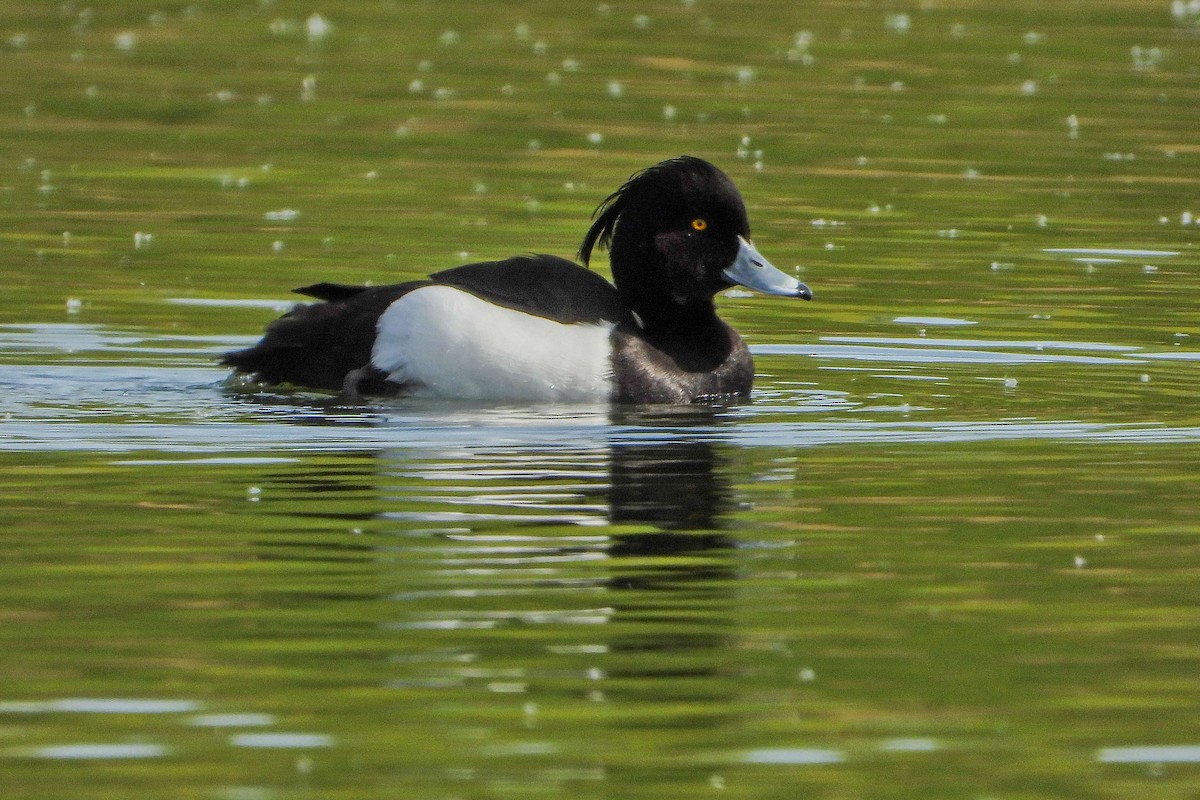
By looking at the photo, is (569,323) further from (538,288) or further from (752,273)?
(752,273)

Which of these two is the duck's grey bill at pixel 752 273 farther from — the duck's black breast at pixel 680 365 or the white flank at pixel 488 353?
the white flank at pixel 488 353

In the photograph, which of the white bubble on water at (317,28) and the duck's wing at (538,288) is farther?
the white bubble on water at (317,28)

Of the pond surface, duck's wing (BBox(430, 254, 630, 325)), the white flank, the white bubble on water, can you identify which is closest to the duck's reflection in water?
the pond surface

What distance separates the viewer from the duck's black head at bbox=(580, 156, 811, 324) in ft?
35.6

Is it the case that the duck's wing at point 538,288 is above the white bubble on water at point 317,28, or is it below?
below

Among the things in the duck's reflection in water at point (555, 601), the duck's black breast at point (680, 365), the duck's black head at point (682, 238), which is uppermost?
the duck's black head at point (682, 238)

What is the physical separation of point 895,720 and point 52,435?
176 inches

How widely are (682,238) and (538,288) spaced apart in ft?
2.76

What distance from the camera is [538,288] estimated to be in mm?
10375

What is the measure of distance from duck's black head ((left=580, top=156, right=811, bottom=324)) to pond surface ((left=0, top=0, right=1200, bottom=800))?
58 cm

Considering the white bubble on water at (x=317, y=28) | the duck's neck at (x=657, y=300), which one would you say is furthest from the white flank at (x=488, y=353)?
the white bubble on water at (x=317, y=28)

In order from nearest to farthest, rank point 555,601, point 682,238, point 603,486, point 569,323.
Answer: point 555,601 → point 603,486 → point 569,323 → point 682,238

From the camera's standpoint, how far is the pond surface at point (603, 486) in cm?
559

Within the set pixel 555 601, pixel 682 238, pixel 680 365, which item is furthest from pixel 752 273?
pixel 555 601
